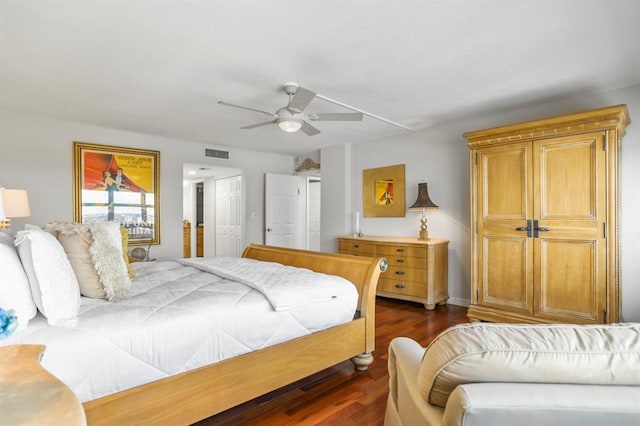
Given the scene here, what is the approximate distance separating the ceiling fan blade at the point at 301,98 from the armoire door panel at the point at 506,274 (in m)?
2.34

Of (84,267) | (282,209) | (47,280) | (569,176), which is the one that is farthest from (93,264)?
(282,209)

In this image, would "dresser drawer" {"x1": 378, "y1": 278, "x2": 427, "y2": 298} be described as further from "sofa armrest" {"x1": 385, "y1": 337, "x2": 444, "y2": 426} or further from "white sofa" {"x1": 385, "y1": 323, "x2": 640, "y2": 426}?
"white sofa" {"x1": 385, "y1": 323, "x2": 640, "y2": 426}

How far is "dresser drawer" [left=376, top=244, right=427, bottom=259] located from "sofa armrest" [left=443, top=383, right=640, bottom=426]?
338cm

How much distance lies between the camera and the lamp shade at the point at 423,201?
4312 millimetres

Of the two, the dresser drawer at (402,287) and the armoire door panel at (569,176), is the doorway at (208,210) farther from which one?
the armoire door panel at (569,176)

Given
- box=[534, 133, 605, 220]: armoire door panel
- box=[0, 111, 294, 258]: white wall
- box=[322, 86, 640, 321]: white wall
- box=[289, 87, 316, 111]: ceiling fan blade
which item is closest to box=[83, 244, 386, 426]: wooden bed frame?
box=[289, 87, 316, 111]: ceiling fan blade

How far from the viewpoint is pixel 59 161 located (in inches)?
162

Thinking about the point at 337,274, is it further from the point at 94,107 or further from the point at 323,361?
the point at 94,107

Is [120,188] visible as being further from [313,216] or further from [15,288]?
[313,216]

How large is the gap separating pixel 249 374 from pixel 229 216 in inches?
181

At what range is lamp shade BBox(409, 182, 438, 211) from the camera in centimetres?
431

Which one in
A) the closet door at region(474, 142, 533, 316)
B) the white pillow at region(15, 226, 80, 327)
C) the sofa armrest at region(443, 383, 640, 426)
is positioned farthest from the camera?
the closet door at region(474, 142, 533, 316)

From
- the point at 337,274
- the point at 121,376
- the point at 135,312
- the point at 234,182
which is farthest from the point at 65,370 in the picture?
the point at 234,182

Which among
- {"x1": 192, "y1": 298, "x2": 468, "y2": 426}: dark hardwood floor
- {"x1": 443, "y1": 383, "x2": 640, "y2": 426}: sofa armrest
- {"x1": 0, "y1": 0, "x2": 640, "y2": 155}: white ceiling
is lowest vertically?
{"x1": 192, "y1": 298, "x2": 468, "y2": 426}: dark hardwood floor
